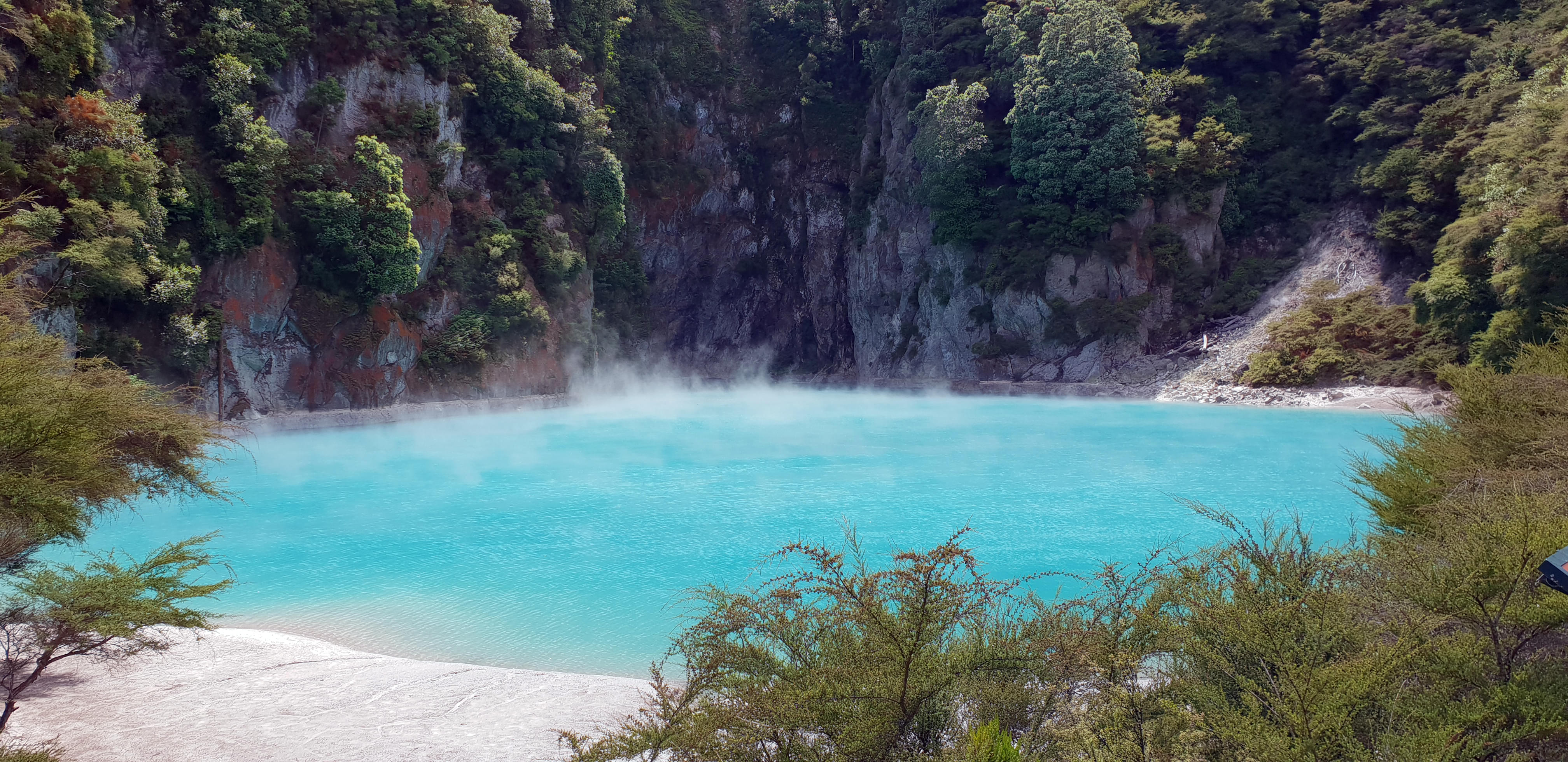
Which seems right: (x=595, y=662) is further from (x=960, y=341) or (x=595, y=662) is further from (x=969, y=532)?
(x=960, y=341)

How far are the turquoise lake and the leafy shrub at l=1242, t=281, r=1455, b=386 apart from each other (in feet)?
10.3

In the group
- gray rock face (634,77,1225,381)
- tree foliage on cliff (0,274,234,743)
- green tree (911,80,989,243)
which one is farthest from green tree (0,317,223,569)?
green tree (911,80,989,243)

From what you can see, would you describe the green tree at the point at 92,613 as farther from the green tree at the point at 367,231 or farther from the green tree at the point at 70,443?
the green tree at the point at 367,231

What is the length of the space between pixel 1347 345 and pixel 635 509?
29283mm

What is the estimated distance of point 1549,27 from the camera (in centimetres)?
2928

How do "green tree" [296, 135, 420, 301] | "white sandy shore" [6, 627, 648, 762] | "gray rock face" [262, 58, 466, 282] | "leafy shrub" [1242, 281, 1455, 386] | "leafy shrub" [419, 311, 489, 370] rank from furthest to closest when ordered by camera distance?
"leafy shrub" [419, 311, 489, 370] → "leafy shrub" [1242, 281, 1455, 386] → "gray rock face" [262, 58, 466, 282] → "green tree" [296, 135, 420, 301] → "white sandy shore" [6, 627, 648, 762]

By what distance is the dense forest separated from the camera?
71.1ft

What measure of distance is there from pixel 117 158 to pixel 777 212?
37.7m

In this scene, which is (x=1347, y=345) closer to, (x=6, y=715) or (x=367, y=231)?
(x=367, y=231)

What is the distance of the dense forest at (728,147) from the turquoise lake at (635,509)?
5460 mm

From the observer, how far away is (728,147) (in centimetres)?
5097

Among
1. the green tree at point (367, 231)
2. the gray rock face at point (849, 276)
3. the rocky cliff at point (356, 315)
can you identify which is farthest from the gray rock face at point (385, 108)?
the gray rock face at point (849, 276)

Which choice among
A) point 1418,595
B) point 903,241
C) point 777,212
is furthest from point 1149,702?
point 777,212

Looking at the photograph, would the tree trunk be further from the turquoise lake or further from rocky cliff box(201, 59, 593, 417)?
rocky cliff box(201, 59, 593, 417)
